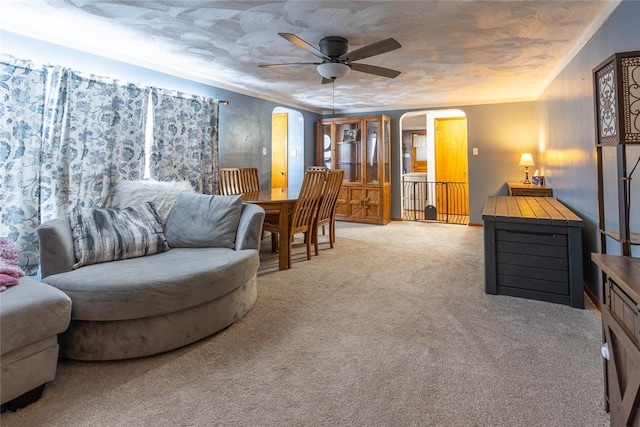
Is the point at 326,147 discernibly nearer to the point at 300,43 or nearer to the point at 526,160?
the point at 526,160

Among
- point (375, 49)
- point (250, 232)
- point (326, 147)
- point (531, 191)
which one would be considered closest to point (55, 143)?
point (250, 232)

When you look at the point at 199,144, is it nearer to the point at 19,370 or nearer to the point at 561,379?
the point at 19,370

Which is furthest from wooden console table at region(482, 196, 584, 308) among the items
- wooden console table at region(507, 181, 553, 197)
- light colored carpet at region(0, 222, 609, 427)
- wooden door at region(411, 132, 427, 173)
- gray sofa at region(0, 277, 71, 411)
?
wooden door at region(411, 132, 427, 173)

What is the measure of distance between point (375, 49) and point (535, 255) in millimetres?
1989

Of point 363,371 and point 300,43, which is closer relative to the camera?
point 363,371

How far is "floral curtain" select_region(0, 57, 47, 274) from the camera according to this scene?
2508mm

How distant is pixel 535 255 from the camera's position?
8.43 ft

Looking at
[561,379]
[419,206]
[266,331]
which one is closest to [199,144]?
[266,331]

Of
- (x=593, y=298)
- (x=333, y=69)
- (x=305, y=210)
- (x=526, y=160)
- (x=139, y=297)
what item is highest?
(x=333, y=69)

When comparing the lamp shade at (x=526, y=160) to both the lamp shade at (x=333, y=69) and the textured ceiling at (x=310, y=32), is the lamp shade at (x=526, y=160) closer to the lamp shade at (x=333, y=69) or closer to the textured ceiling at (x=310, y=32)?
the textured ceiling at (x=310, y=32)

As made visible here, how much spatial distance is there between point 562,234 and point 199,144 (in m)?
3.67

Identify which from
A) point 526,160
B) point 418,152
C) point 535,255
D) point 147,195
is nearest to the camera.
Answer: point 535,255

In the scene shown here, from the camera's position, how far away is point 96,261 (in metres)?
2.11

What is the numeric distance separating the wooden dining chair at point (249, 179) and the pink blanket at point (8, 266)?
2.81 metres
